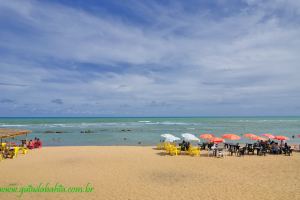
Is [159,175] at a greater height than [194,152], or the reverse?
[194,152]

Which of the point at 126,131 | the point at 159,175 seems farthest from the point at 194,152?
the point at 126,131

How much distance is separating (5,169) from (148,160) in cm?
802

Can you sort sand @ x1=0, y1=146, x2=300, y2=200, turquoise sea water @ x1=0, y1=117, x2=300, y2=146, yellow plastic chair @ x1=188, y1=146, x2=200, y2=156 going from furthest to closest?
1. turquoise sea water @ x1=0, y1=117, x2=300, y2=146
2. yellow plastic chair @ x1=188, y1=146, x2=200, y2=156
3. sand @ x1=0, y1=146, x2=300, y2=200

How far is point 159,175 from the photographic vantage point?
12914 mm

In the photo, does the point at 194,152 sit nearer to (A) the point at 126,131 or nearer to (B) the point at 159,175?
(B) the point at 159,175

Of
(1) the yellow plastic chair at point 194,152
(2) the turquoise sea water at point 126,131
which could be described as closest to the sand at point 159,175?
(1) the yellow plastic chair at point 194,152

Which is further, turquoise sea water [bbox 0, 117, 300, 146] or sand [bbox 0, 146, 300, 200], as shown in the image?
turquoise sea water [bbox 0, 117, 300, 146]

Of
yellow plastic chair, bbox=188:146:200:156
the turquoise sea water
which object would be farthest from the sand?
the turquoise sea water

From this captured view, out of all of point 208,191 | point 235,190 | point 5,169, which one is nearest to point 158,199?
point 208,191

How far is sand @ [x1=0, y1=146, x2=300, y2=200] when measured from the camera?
9.91m

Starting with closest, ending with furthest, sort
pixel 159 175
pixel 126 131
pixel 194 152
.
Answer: pixel 159 175 < pixel 194 152 < pixel 126 131

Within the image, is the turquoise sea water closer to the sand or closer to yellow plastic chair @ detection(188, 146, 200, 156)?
yellow plastic chair @ detection(188, 146, 200, 156)

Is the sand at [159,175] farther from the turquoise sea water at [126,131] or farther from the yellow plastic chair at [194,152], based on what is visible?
the turquoise sea water at [126,131]

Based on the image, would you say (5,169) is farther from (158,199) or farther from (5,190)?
(158,199)
